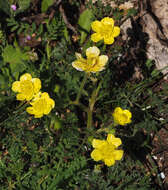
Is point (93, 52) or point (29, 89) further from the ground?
point (93, 52)

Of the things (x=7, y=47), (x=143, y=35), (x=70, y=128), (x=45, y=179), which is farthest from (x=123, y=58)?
(x=45, y=179)

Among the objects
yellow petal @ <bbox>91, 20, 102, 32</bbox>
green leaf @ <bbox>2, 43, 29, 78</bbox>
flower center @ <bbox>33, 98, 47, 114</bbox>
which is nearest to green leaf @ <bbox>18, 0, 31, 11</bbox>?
green leaf @ <bbox>2, 43, 29, 78</bbox>

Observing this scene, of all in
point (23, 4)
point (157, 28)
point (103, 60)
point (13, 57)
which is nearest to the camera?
point (103, 60)

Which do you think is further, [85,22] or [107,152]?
[85,22]

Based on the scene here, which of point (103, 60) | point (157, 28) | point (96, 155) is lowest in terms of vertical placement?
point (96, 155)

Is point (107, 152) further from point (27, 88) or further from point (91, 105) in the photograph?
point (27, 88)

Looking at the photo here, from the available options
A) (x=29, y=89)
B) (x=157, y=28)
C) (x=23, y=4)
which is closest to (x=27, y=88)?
(x=29, y=89)

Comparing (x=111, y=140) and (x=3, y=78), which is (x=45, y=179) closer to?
(x=111, y=140)
